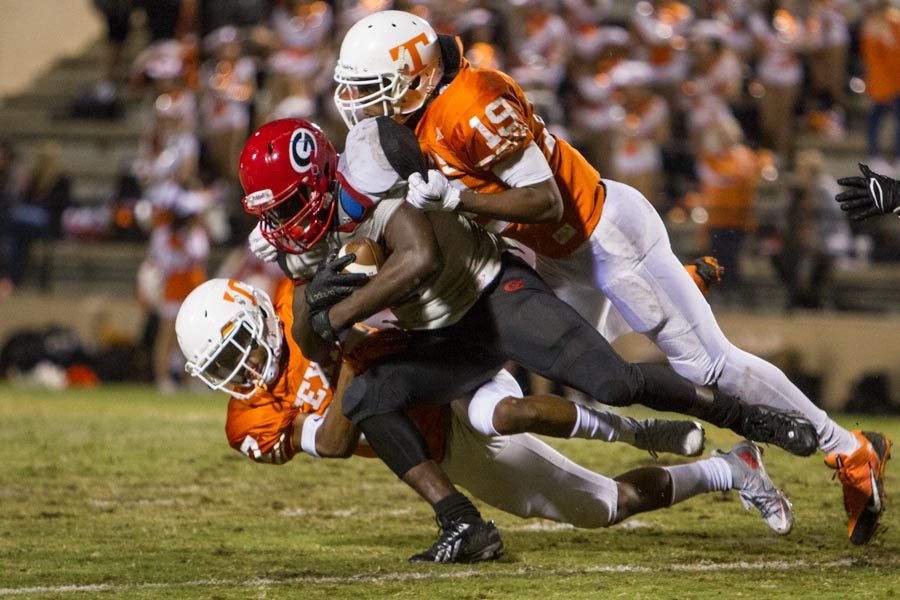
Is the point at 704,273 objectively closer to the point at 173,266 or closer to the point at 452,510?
the point at 452,510

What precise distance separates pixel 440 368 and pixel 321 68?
7.62 m

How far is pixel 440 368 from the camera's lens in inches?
169

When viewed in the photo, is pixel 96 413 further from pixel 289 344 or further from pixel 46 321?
pixel 289 344

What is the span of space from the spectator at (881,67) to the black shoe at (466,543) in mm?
6192

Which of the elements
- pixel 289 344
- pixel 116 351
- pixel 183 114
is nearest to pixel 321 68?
pixel 183 114

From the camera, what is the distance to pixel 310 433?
4.34 metres

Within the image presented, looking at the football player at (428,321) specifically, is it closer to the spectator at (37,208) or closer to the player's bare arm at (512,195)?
the player's bare arm at (512,195)

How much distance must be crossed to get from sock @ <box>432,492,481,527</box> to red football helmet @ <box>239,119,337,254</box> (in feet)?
2.82

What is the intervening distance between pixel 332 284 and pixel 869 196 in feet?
5.27

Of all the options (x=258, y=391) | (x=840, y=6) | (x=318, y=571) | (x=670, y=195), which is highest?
(x=258, y=391)

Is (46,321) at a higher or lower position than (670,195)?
lower

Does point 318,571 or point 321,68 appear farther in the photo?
point 321,68

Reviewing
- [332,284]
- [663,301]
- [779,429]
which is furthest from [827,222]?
[332,284]

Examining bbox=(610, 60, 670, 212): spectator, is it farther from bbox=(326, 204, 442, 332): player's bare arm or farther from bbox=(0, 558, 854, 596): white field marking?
bbox=(326, 204, 442, 332): player's bare arm
